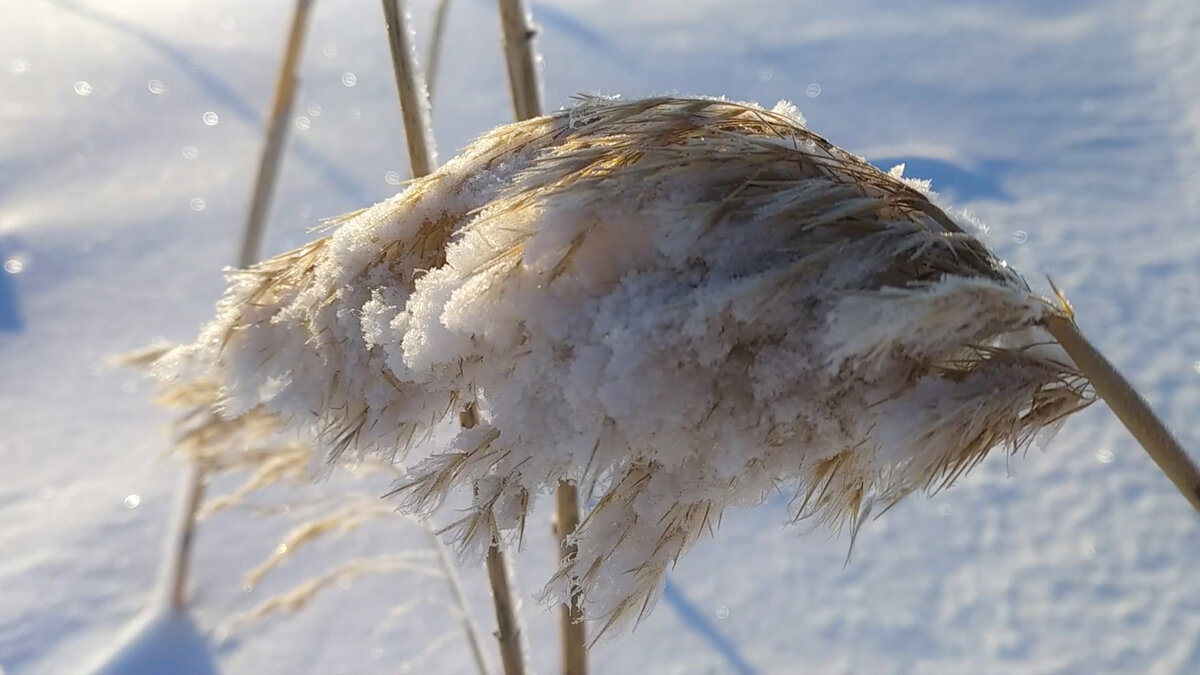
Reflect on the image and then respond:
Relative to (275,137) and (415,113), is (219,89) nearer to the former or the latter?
(275,137)

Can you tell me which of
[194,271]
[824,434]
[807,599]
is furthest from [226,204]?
[824,434]

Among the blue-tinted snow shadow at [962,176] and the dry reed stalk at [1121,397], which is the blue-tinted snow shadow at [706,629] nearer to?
the dry reed stalk at [1121,397]

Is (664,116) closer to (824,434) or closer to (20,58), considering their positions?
(824,434)

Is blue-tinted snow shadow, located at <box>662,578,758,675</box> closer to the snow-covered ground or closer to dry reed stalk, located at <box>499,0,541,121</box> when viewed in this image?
the snow-covered ground

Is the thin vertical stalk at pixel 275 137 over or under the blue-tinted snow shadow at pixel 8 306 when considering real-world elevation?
under

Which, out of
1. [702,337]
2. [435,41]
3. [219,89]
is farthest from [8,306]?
[702,337]

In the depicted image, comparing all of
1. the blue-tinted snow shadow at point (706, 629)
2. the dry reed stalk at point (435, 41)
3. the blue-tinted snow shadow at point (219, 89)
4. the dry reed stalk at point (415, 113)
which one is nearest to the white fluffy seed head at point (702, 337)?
the dry reed stalk at point (415, 113)

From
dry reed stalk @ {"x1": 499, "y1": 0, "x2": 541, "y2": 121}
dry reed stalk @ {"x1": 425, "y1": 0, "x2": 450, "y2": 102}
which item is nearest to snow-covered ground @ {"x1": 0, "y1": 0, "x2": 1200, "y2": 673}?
dry reed stalk @ {"x1": 425, "y1": 0, "x2": 450, "y2": 102}
